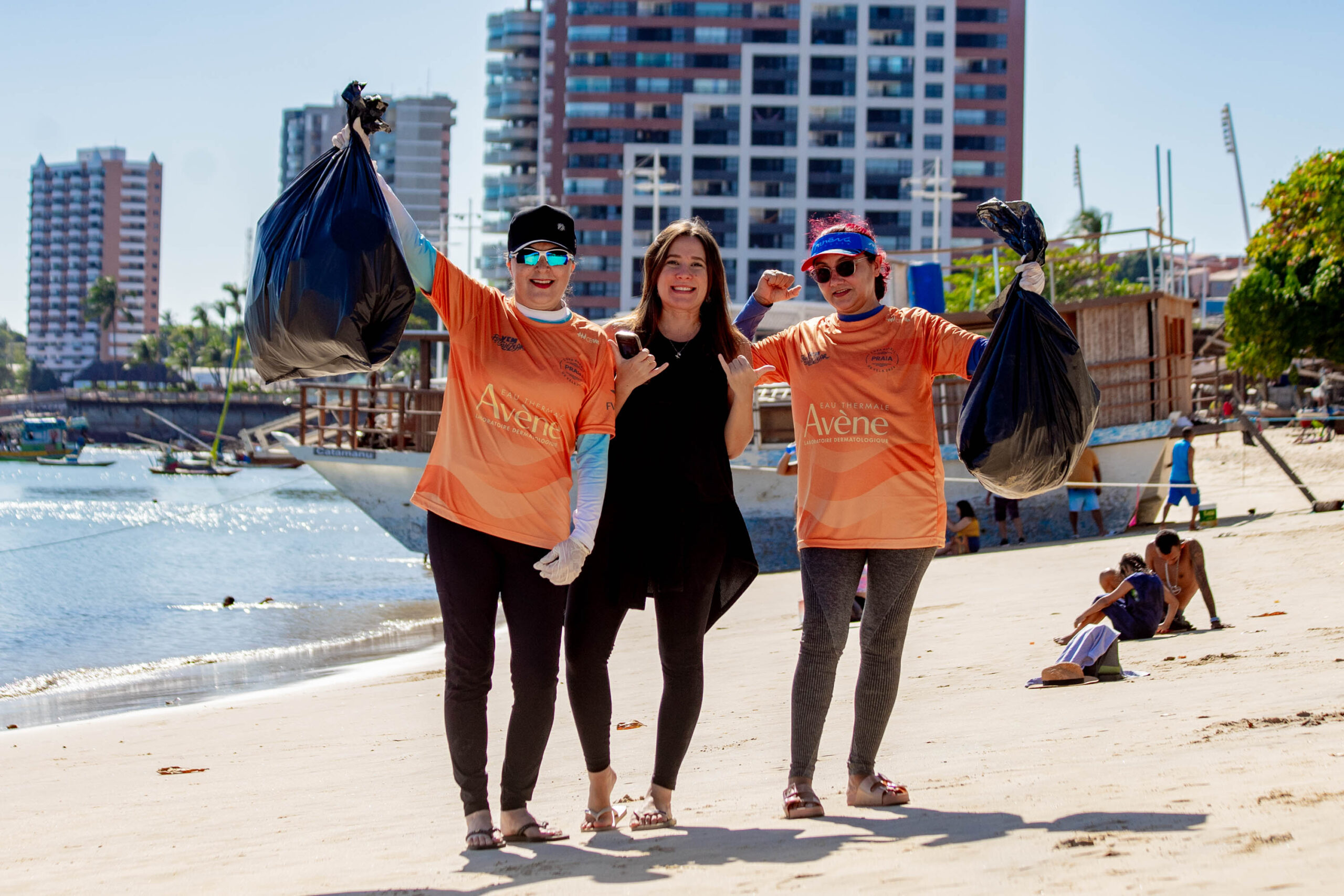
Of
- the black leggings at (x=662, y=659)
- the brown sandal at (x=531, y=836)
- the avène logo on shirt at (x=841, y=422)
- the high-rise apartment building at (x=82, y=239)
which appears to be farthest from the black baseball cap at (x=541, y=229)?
the high-rise apartment building at (x=82, y=239)

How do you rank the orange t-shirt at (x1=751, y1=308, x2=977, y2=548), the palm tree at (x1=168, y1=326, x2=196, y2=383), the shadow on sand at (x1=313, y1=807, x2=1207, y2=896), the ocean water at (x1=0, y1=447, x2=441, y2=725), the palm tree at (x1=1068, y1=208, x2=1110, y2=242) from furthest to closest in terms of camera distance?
the palm tree at (x1=168, y1=326, x2=196, y2=383)
the palm tree at (x1=1068, y1=208, x2=1110, y2=242)
the ocean water at (x1=0, y1=447, x2=441, y2=725)
the orange t-shirt at (x1=751, y1=308, x2=977, y2=548)
the shadow on sand at (x1=313, y1=807, x2=1207, y2=896)

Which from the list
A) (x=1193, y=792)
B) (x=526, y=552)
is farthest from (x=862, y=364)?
(x=1193, y=792)

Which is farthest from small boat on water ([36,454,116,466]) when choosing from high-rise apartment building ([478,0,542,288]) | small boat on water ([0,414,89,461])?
high-rise apartment building ([478,0,542,288])

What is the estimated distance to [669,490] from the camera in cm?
324

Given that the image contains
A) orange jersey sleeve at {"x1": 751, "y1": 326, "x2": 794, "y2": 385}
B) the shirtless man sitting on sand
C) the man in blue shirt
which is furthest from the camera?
the man in blue shirt

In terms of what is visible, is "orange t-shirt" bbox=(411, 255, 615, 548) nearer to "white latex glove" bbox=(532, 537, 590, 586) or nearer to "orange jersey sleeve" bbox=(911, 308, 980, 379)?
"white latex glove" bbox=(532, 537, 590, 586)

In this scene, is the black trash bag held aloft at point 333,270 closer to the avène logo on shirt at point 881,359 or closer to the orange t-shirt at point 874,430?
the orange t-shirt at point 874,430

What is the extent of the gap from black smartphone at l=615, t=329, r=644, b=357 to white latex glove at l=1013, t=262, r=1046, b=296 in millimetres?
1114

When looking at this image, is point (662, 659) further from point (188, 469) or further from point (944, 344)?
point (188, 469)

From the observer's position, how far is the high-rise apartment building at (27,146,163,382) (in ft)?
620

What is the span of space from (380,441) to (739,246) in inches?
2159

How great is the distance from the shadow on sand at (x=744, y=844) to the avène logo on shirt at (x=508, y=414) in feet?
3.53

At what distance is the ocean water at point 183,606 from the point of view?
9875 millimetres

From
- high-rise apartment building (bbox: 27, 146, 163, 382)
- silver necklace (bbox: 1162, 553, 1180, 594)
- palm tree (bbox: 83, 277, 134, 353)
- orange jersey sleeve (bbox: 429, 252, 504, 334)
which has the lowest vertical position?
silver necklace (bbox: 1162, 553, 1180, 594)
